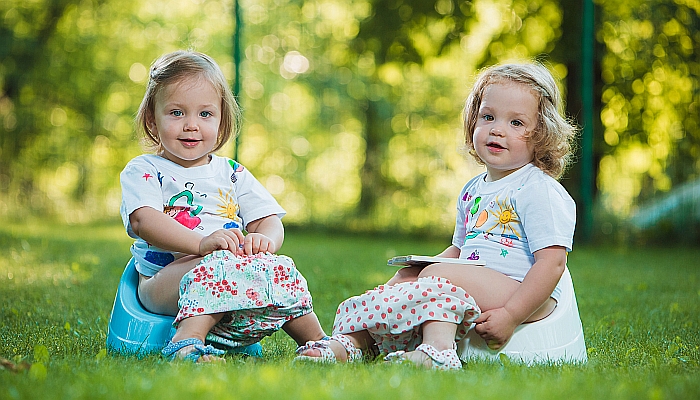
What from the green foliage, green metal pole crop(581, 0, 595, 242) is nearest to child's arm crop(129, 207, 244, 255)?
green metal pole crop(581, 0, 595, 242)

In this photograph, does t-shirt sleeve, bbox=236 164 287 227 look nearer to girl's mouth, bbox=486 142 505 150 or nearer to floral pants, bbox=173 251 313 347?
floral pants, bbox=173 251 313 347

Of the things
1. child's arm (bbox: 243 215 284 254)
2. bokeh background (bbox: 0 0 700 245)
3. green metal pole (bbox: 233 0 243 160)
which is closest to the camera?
child's arm (bbox: 243 215 284 254)

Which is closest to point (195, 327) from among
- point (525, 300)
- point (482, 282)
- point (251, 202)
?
point (251, 202)

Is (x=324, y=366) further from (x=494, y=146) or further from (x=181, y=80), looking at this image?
(x=181, y=80)

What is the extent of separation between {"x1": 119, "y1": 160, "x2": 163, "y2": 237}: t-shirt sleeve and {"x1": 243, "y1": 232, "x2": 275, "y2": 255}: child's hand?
0.34m

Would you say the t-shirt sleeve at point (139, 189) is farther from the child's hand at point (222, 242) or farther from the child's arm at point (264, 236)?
the child's arm at point (264, 236)

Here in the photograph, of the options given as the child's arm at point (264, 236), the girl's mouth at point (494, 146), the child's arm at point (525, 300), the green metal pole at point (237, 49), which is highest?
the green metal pole at point (237, 49)

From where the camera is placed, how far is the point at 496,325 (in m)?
2.42

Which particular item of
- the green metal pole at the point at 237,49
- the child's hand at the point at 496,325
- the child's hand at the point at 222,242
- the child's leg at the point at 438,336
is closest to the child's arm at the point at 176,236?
the child's hand at the point at 222,242

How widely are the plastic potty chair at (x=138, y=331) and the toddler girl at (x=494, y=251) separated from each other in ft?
1.42

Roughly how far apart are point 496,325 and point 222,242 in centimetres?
88

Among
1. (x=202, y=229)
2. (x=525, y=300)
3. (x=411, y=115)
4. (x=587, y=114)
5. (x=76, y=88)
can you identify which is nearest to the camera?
(x=525, y=300)

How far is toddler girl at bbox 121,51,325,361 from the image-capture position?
2387 millimetres

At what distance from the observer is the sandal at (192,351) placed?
223 cm
